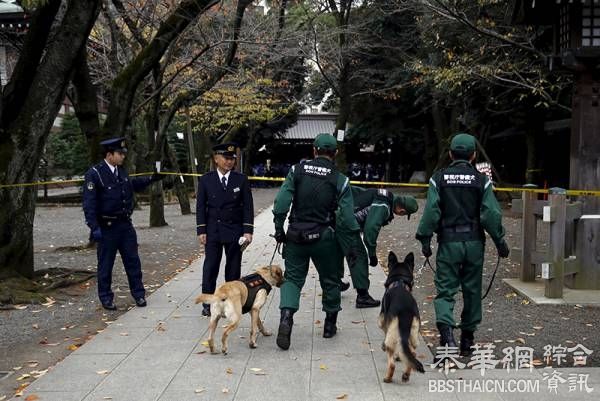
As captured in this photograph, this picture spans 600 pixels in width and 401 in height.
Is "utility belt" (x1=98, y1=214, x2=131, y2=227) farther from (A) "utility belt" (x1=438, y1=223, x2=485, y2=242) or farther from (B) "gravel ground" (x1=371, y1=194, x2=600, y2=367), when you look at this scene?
(A) "utility belt" (x1=438, y1=223, x2=485, y2=242)

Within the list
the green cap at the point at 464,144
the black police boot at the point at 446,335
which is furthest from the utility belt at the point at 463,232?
the black police boot at the point at 446,335

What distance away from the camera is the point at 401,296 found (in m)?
4.88

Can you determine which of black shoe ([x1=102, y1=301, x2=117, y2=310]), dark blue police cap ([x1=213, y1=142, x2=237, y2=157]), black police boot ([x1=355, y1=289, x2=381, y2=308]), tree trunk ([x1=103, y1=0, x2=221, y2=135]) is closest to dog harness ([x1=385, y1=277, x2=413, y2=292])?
black police boot ([x1=355, y1=289, x2=381, y2=308])

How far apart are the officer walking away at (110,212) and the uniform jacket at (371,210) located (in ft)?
8.86

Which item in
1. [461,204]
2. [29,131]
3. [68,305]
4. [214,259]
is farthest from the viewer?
[29,131]

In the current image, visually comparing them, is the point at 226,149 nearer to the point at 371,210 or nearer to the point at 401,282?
the point at 371,210

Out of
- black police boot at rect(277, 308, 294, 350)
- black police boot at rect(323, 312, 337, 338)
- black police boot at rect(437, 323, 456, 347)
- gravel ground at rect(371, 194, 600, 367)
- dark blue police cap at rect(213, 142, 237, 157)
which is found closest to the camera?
black police boot at rect(437, 323, 456, 347)

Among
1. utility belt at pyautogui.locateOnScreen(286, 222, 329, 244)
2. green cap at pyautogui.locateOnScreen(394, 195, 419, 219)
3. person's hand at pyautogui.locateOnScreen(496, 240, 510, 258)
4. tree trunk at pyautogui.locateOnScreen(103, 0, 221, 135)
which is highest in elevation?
tree trunk at pyautogui.locateOnScreen(103, 0, 221, 135)

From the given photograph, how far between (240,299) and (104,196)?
8.30ft

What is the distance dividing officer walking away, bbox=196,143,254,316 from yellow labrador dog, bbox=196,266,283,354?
2.74ft

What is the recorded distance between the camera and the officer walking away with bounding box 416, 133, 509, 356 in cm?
524

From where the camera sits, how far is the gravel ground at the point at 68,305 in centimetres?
570

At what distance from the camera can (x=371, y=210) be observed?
23.6 feet

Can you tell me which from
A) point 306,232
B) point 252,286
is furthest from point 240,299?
point 306,232
